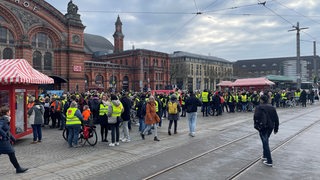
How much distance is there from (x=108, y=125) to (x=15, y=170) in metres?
3.96

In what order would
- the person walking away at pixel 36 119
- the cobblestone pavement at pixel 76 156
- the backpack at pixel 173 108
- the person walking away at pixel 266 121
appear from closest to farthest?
the cobblestone pavement at pixel 76 156 < the person walking away at pixel 266 121 < the person walking away at pixel 36 119 < the backpack at pixel 173 108

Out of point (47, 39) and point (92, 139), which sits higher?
point (47, 39)

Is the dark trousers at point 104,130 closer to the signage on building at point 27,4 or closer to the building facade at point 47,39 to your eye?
the building facade at point 47,39

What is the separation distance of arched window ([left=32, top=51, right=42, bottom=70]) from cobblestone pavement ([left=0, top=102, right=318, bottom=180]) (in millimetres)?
32178

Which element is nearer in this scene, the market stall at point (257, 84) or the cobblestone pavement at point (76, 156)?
the cobblestone pavement at point (76, 156)

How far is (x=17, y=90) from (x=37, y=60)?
3302 centimetres

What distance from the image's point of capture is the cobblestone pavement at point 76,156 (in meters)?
6.87

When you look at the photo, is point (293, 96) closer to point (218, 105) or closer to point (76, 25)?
point (218, 105)

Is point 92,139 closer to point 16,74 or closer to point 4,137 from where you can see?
point 16,74

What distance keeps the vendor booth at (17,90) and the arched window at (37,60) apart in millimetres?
31105

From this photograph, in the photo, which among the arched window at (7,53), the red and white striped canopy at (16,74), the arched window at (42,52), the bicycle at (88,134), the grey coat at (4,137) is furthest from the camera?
the arched window at (42,52)

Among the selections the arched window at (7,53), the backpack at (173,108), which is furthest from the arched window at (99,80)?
the backpack at (173,108)

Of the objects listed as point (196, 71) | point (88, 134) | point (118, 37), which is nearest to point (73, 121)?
point (88, 134)

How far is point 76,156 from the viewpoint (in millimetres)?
8555
